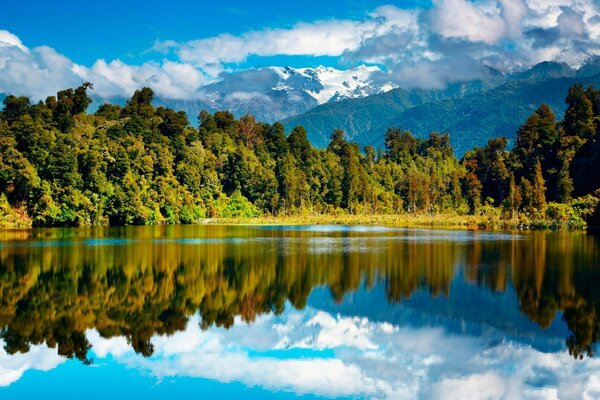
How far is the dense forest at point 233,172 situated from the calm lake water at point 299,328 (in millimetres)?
36504

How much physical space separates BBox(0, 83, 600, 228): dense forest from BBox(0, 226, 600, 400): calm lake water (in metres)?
36.5

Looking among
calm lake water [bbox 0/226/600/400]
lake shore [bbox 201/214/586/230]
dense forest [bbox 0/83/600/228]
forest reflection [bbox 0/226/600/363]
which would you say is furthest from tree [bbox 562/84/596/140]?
calm lake water [bbox 0/226/600/400]

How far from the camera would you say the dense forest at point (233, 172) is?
65938mm

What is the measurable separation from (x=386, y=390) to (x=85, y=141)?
6896 centimetres

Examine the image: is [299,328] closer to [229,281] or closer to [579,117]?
[229,281]

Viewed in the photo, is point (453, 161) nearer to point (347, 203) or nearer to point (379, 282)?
point (347, 203)

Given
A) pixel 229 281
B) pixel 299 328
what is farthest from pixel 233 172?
pixel 299 328

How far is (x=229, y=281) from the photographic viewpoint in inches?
961

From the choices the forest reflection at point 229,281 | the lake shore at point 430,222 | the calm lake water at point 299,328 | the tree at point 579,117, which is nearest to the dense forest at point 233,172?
the tree at point 579,117

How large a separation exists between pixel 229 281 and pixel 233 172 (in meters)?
74.7

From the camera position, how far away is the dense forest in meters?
65.9

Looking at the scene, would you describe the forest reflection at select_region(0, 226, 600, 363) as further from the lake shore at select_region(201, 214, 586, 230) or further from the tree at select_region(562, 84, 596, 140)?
the tree at select_region(562, 84, 596, 140)

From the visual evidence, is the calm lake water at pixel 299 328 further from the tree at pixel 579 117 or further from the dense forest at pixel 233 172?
the tree at pixel 579 117

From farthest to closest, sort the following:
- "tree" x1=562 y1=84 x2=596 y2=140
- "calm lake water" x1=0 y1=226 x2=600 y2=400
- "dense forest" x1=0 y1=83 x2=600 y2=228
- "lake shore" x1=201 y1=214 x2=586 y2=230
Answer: "tree" x1=562 y1=84 x2=596 y2=140, "dense forest" x1=0 y1=83 x2=600 y2=228, "lake shore" x1=201 y1=214 x2=586 y2=230, "calm lake water" x1=0 y1=226 x2=600 y2=400
